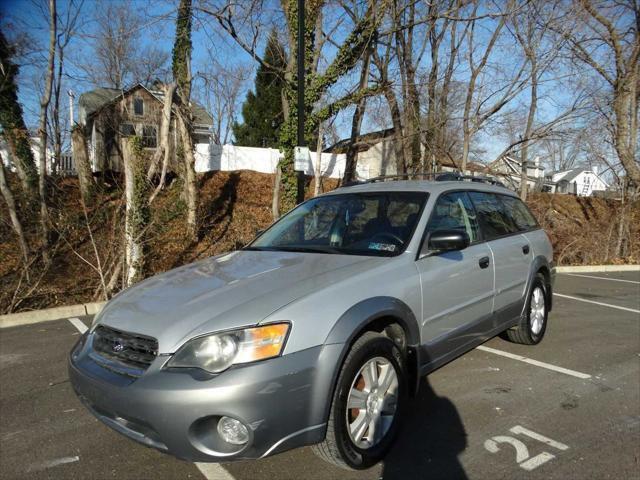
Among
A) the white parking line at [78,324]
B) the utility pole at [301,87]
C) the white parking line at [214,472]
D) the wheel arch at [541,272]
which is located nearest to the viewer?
the white parking line at [214,472]

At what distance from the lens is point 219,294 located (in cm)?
271

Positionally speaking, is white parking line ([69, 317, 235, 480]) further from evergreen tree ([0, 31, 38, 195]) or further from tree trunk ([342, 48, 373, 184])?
tree trunk ([342, 48, 373, 184])

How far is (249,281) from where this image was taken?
2.88 meters

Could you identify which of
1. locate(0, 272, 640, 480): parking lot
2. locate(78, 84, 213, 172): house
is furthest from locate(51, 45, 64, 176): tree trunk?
locate(0, 272, 640, 480): parking lot

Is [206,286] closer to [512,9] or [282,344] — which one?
[282,344]

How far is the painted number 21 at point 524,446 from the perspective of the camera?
9.39 feet

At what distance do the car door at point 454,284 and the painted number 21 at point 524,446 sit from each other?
0.64 m

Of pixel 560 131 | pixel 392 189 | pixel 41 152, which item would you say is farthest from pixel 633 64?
pixel 41 152

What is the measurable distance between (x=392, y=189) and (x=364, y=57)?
980cm

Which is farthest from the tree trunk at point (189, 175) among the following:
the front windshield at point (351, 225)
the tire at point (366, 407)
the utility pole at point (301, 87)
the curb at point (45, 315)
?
the tire at point (366, 407)

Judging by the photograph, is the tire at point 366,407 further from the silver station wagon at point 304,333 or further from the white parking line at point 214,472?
the white parking line at point 214,472

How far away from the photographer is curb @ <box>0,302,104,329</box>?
6191 millimetres

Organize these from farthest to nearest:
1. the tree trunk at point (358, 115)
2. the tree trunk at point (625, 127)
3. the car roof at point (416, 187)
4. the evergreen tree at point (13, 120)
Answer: the tree trunk at point (625, 127) → the tree trunk at point (358, 115) → the evergreen tree at point (13, 120) → the car roof at point (416, 187)

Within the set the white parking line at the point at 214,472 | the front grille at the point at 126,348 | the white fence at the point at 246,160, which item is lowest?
the white parking line at the point at 214,472
